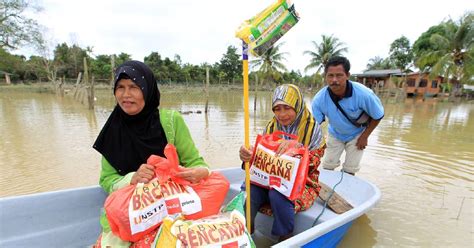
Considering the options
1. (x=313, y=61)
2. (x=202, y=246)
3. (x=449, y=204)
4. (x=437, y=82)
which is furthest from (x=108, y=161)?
(x=437, y=82)

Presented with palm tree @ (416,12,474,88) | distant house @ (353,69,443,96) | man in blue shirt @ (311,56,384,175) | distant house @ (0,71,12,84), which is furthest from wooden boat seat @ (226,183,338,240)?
distant house @ (0,71,12,84)

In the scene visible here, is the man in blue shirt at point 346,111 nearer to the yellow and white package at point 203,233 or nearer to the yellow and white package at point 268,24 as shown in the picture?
the yellow and white package at point 268,24

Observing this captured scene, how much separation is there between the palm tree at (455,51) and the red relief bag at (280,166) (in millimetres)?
24976

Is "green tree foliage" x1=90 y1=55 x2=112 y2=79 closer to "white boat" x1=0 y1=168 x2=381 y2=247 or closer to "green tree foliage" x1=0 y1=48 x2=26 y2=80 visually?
"green tree foliage" x1=0 y1=48 x2=26 y2=80

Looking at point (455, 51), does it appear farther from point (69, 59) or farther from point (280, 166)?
point (69, 59)

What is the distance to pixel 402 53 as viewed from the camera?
31.2 meters

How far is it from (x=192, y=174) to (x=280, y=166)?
29.6 inches

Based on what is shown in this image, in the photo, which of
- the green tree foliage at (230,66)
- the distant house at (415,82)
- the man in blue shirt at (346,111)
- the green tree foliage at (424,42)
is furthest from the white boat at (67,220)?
the green tree foliage at (230,66)

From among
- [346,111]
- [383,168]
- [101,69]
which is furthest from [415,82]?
[101,69]

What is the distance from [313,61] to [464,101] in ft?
44.2

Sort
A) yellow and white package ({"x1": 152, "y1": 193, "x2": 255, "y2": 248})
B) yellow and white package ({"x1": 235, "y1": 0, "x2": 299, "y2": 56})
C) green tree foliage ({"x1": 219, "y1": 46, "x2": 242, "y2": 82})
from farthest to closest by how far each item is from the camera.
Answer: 1. green tree foliage ({"x1": 219, "y1": 46, "x2": 242, "y2": 82})
2. yellow and white package ({"x1": 235, "y1": 0, "x2": 299, "y2": 56})
3. yellow and white package ({"x1": 152, "y1": 193, "x2": 255, "y2": 248})

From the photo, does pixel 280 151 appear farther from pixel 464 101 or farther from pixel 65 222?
pixel 464 101

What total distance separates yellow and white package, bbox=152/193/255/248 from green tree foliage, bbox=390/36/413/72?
3448 centimetres

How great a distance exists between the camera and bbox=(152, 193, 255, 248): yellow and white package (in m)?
1.29
